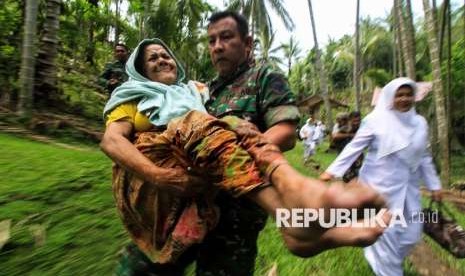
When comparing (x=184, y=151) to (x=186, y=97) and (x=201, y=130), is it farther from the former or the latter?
(x=186, y=97)

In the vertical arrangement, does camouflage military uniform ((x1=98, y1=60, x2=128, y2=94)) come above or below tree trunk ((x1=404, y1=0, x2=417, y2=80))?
below

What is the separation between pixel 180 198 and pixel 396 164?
2.27 metres

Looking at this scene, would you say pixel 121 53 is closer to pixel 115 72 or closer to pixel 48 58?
pixel 115 72

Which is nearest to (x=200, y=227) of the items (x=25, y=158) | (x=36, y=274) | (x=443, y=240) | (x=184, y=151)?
(x=184, y=151)

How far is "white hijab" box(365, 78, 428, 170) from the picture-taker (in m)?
3.55

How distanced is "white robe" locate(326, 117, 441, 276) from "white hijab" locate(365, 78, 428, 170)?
0.13 feet

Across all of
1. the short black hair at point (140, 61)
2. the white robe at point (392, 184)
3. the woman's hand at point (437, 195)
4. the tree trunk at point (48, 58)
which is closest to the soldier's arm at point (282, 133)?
the short black hair at point (140, 61)

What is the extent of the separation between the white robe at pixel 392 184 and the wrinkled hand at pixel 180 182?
6.72 ft

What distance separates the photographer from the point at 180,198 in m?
1.86

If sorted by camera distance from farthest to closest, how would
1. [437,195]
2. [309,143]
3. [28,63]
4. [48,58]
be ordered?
[309,143] → [48,58] → [28,63] → [437,195]

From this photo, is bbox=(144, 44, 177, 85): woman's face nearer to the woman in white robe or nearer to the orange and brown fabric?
the orange and brown fabric

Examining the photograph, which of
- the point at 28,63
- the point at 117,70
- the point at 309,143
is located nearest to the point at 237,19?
the point at 117,70

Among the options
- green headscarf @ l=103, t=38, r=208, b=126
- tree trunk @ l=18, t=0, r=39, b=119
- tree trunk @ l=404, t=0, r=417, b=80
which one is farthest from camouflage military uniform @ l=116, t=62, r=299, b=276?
tree trunk @ l=404, t=0, r=417, b=80

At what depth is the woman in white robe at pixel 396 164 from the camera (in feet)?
11.5
